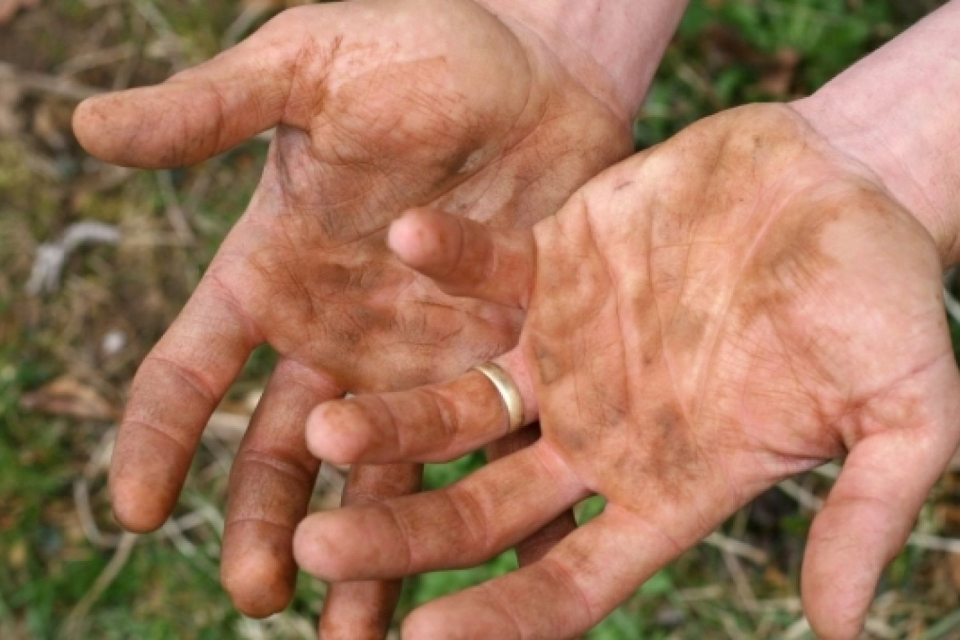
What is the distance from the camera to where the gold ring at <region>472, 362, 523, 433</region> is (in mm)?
2434

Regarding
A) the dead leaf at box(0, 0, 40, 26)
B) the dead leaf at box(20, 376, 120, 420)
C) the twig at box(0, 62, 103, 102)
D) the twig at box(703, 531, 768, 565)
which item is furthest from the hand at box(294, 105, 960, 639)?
the dead leaf at box(0, 0, 40, 26)

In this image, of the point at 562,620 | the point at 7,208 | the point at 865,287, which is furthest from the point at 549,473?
the point at 7,208

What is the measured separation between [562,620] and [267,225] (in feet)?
Answer: 3.93

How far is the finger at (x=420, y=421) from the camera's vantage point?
A: 2041mm

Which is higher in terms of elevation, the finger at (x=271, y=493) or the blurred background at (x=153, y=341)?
the finger at (x=271, y=493)

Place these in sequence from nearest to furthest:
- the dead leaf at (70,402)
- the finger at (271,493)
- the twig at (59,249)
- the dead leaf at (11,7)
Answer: the finger at (271,493) → the dead leaf at (70,402) → the twig at (59,249) → the dead leaf at (11,7)

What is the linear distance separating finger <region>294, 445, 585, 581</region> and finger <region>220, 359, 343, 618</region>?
24 cm

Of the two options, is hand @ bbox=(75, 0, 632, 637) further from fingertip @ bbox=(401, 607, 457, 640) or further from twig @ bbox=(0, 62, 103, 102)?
twig @ bbox=(0, 62, 103, 102)

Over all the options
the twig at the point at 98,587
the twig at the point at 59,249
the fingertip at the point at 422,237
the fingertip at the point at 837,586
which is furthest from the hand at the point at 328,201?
the twig at the point at 59,249

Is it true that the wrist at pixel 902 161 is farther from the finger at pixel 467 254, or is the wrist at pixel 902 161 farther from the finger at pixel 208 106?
the finger at pixel 208 106

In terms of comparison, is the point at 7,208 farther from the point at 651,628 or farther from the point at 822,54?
the point at 822,54

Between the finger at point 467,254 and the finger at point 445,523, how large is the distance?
1.26 feet

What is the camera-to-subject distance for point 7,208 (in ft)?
13.8

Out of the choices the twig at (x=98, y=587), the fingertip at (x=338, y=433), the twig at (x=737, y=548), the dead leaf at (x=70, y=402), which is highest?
the fingertip at (x=338, y=433)
